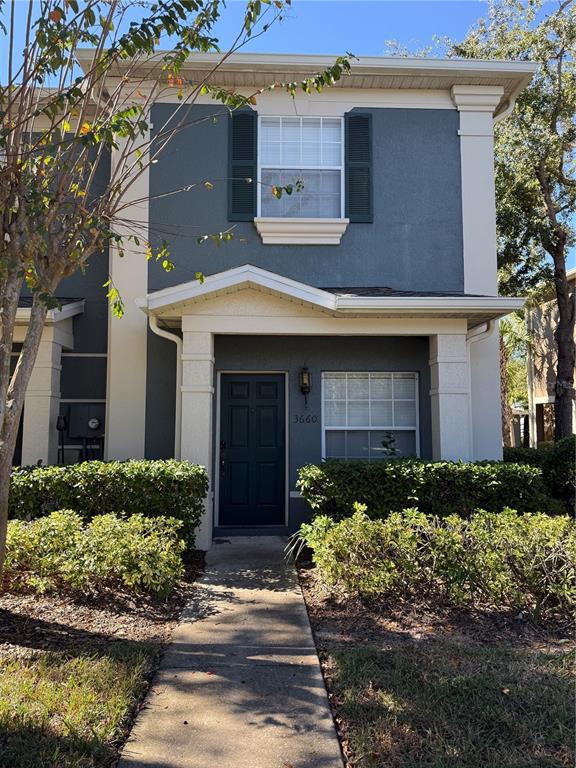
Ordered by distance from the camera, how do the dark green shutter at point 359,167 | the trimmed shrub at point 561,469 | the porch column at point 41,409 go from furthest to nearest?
1. the dark green shutter at point 359,167
2. the trimmed shrub at point 561,469
3. the porch column at point 41,409

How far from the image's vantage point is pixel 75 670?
3.85m

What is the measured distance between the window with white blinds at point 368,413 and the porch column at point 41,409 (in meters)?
3.79

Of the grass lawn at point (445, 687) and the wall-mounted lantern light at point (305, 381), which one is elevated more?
the wall-mounted lantern light at point (305, 381)

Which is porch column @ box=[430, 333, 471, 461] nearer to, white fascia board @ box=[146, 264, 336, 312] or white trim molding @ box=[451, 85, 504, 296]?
white trim molding @ box=[451, 85, 504, 296]

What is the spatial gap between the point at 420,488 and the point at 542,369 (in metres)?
13.1

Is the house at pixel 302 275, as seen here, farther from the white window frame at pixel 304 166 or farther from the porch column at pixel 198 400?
the porch column at pixel 198 400

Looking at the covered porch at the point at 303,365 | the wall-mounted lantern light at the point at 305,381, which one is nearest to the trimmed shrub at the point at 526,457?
the covered porch at the point at 303,365

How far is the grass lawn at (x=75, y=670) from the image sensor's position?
299cm

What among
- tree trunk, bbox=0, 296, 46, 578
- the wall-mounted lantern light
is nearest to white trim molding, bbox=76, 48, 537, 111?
the wall-mounted lantern light

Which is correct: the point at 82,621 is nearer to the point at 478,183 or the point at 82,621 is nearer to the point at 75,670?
the point at 75,670

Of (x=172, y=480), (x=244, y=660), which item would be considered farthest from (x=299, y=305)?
(x=244, y=660)

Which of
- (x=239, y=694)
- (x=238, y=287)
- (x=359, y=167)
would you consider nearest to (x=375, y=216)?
(x=359, y=167)

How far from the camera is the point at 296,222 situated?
8492 mm

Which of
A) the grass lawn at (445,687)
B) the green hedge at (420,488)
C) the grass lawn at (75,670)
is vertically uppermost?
the green hedge at (420,488)
